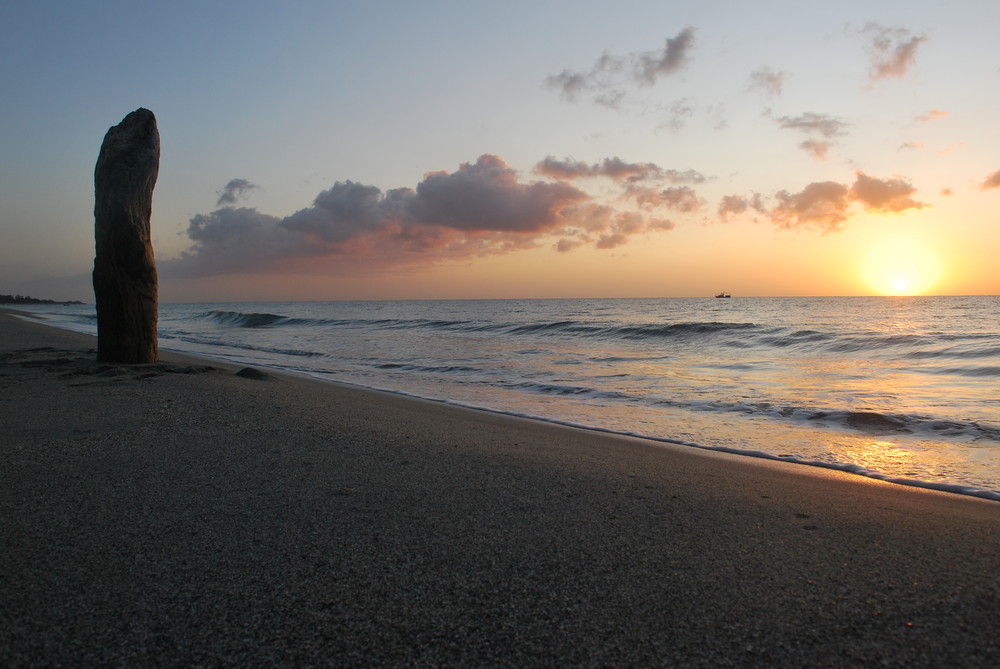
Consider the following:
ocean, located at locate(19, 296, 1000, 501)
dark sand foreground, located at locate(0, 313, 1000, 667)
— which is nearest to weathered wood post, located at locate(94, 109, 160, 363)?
ocean, located at locate(19, 296, 1000, 501)

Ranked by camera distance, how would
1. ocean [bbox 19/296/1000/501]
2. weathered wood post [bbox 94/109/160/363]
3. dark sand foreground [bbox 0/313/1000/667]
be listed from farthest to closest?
weathered wood post [bbox 94/109/160/363] → ocean [bbox 19/296/1000/501] → dark sand foreground [bbox 0/313/1000/667]

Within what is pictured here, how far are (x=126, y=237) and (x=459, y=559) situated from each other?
7553 mm

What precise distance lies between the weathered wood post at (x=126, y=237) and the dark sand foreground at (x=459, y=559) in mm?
4019

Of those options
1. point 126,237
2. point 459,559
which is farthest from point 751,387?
point 126,237

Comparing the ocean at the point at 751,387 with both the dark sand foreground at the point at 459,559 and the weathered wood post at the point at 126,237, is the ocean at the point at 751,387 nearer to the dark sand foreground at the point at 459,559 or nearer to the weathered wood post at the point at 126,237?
the dark sand foreground at the point at 459,559

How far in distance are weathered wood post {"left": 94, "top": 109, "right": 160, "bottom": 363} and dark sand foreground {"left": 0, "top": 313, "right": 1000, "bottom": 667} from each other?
13.2 feet

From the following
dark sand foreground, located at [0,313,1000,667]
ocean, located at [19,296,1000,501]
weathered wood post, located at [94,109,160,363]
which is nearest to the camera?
dark sand foreground, located at [0,313,1000,667]

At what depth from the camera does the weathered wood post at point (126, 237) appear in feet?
25.0

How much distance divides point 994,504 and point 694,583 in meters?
3.03

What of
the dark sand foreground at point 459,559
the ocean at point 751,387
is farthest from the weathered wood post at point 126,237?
the dark sand foreground at point 459,559

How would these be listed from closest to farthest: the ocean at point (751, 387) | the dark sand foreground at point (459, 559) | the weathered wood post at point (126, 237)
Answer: the dark sand foreground at point (459, 559), the ocean at point (751, 387), the weathered wood post at point (126, 237)

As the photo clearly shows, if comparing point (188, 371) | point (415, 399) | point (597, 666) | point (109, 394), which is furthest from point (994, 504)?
point (188, 371)

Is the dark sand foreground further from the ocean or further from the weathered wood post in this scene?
the weathered wood post

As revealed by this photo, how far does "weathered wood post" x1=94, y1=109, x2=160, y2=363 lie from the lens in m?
7.63
